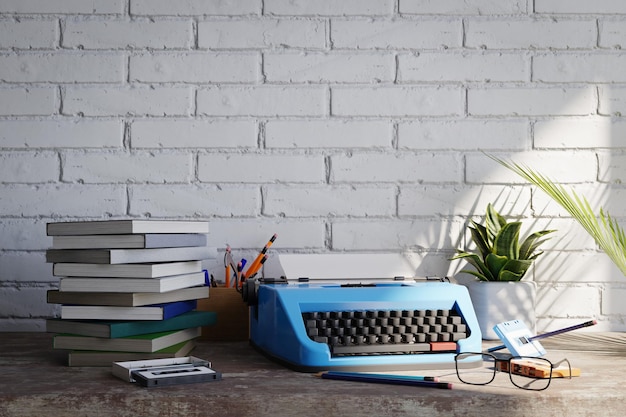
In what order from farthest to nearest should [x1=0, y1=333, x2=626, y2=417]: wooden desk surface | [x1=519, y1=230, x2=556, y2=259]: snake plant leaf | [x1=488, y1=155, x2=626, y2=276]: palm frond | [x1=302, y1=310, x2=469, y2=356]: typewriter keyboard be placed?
[x1=519, y1=230, x2=556, y2=259]: snake plant leaf
[x1=488, y1=155, x2=626, y2=276]: palm frond
[x1=302, y1=310, x2=469, y2=356]: typewriter keyboard
[x1=0, y1=333, x2=626, y2=417]: wooden desk surface

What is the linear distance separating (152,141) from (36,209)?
353 mm

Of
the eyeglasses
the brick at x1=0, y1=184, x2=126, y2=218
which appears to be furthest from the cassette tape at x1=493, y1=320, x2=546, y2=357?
the brick at x1=0, y1=184, x2=126, y2=218

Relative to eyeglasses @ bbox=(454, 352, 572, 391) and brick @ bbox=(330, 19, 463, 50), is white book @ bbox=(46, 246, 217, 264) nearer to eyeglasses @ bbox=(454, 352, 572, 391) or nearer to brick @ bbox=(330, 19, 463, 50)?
eyeglasses @ bbox=(454, 352, 572, 391)

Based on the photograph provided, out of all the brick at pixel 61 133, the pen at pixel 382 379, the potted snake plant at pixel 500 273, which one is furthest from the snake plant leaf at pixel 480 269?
the brick at pixel 61 133

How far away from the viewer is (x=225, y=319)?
1.69m

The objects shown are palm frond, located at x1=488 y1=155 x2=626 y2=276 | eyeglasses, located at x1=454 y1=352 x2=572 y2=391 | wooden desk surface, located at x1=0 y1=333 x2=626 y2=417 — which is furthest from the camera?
palm frond, located at x1=488 y1=155 x2=626 y2=276

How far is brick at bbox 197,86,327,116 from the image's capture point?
1.88m

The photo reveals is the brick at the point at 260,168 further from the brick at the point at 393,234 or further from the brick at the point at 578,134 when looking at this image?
the brick at the point at 578,134

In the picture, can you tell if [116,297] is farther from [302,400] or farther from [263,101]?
[263,101]

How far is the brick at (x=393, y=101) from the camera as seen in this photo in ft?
6.21

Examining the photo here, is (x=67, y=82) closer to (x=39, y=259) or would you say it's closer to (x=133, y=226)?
(x=39, y=259)

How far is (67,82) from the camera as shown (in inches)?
73.9

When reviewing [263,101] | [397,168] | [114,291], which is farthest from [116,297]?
[397,168]

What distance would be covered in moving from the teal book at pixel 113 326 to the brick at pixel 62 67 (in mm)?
740
